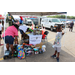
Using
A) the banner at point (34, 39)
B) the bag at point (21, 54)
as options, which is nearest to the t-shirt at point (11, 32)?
the bag at point (21, 54)

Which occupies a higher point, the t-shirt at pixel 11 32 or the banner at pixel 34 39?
the t-shirt at pixel 11 32

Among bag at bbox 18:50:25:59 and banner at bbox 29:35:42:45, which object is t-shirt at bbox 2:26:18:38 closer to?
bag at bbox 18:50:25:59

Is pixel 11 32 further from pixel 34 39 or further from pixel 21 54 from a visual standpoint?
pixel 34 39

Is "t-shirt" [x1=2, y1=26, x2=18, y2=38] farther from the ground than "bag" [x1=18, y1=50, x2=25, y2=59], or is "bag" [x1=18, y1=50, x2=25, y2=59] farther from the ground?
"t-shirt" [x1=2, y1=26, x2=18, y2=38]

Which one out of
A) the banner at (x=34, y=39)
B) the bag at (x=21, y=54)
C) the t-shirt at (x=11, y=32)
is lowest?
the bag at (x=21, y=54)

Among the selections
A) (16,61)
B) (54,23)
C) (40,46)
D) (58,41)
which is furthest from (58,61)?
(54,23)

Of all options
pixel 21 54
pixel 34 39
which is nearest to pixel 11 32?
pixel 21 54

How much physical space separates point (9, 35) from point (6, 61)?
1125 millimetres

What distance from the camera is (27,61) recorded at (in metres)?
3.38

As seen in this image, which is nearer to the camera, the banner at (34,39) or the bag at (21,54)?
the bag at (21,54)

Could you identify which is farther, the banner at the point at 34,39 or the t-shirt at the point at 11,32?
the banner at the point at 34,39

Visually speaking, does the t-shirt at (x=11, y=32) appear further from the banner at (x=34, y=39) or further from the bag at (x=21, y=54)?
the banner at (x=34, y=39)

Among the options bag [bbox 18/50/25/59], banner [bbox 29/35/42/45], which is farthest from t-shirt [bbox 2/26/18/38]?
banner [bbox 29/35/42/45]

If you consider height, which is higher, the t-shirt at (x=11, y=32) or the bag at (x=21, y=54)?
the t-shirt at (x=11, y=32)
